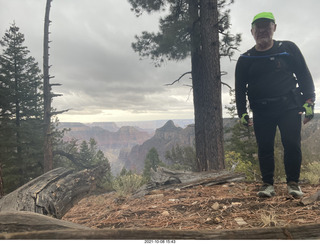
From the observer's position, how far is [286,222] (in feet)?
7.01

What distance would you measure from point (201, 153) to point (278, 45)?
181 inches

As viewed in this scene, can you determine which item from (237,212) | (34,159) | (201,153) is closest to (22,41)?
(34,159)

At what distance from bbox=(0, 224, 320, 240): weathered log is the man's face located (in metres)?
2.43

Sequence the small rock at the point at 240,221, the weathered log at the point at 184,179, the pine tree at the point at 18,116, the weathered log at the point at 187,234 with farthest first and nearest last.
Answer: the pine tree at the point at 18,116 < the weathered log at the point at 184,179 < the small rock at the point at 240,221 < the weathered log at the point at 187,234

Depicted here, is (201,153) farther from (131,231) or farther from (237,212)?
(131,231)

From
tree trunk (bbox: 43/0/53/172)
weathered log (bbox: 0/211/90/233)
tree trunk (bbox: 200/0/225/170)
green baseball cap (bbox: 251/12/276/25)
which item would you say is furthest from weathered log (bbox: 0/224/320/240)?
tree trunk (bbox: 43/0/53/172)

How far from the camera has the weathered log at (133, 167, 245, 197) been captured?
4.44 m

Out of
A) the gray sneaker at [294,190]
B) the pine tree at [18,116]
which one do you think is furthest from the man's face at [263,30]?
the pine tree at [18,116]

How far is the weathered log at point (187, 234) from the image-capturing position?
56.7 inches

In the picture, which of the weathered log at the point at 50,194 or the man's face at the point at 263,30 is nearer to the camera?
the man's face at the point at 263,30

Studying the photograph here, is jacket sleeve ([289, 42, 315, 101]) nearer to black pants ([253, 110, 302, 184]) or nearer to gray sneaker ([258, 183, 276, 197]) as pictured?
black pants ([253, 110, 302, 184])

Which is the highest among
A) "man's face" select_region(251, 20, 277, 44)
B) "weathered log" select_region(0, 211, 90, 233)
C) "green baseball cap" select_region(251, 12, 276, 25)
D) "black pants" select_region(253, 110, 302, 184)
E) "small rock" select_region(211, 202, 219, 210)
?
"green baseball cap" select_region(251, 12, 276, 25)

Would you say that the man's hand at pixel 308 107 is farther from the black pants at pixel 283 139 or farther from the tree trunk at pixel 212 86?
the tree trunk at pixel 212 86

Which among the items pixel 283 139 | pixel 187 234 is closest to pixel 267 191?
pixel 283 139
